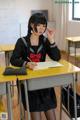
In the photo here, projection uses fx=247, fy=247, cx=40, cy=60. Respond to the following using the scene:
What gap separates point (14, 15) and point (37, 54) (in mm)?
4555

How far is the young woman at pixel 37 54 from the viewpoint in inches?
89.7

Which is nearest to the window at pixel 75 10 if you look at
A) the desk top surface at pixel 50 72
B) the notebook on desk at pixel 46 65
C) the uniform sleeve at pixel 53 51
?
the uniform sleeve at pixel 53 51

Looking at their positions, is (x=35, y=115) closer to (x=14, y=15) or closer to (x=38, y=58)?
(x=38, y=58)

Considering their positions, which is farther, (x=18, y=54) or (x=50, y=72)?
(x=18, y=54)

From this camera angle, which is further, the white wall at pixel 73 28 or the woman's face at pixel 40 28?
the white wall at pixel 73 28

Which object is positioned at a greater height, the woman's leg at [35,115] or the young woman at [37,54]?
the young woman at [37,54]

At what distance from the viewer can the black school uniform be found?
2281mm

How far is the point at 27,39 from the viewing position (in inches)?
94.3

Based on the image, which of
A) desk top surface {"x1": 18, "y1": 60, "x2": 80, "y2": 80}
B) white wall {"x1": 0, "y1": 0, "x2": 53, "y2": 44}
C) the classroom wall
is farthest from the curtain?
desk top surface {"x1": 18, "y1": 60, "x2": 80, "y2": 80}

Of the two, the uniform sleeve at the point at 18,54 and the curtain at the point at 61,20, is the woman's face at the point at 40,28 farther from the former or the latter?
the curtain at the point at 61,20

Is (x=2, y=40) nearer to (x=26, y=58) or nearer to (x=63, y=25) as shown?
(x=63, y=25)

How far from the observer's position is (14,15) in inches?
266

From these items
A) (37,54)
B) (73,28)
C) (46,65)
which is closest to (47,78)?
(46,65)

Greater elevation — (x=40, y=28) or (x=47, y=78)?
(x=40, y=28)
